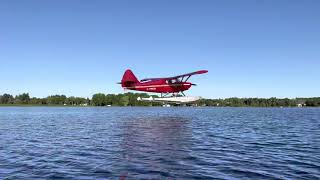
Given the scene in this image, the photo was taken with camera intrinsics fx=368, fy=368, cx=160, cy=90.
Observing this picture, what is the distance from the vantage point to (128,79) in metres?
56.2

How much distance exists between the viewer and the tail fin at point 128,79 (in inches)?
2200

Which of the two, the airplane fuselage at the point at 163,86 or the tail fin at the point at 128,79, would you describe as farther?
the tail fin at the point at 128,79

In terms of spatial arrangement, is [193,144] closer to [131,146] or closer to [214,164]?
[131,146]

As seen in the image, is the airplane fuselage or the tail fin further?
the tail fin

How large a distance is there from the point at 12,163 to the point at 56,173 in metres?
3.12

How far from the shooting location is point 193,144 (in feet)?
77.3

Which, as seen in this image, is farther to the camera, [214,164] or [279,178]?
[214,164]

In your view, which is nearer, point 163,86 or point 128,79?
point 163,86

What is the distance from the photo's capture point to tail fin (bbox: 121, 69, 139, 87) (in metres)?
55.9

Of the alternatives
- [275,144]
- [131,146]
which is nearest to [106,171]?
[131,146]

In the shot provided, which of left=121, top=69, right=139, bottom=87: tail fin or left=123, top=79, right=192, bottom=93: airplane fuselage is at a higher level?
left=121, top=69, right=139, bottom=87: tail fin

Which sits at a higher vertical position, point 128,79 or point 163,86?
point 128,79

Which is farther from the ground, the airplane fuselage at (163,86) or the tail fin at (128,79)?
the tail fin at (128,79)

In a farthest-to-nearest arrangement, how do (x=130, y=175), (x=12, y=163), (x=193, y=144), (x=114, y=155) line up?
1. (x=193, y=144)
2. (x=114, y=155)
3. (x=12, y=163)
4. (x=130, y=175)
